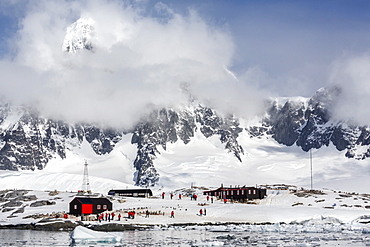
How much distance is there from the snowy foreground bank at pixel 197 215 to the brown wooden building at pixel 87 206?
7.49 feet

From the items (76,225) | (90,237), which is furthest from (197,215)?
(90,237)

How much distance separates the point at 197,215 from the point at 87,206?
1890cm

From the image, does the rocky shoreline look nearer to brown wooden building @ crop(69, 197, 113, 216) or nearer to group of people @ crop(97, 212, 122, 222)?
group of people @ crop(97, 212, 122, 222)

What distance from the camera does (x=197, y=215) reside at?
9900 cm

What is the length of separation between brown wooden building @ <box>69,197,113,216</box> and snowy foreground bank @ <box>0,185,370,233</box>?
89.9 inches

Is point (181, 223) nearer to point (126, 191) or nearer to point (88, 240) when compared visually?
point (88, 240)

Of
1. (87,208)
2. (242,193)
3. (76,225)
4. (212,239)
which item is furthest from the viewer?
(242,193)

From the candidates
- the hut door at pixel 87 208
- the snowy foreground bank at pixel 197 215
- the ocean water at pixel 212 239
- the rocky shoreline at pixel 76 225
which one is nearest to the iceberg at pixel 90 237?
the ocean water at pixel 212 239

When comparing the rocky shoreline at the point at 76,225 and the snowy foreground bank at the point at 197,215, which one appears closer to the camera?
the rocky shoreline at the point at 76,225

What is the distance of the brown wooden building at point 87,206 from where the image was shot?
328 feet

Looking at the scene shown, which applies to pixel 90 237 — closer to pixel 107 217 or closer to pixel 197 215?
pixel 107 217

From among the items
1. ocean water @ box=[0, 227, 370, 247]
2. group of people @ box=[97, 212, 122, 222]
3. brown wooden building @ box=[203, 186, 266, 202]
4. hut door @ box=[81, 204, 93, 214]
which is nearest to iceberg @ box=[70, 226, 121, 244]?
ocean water @ box=[0, 227, 370, 247]

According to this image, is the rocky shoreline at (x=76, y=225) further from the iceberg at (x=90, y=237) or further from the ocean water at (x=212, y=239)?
the iceberg at (x=90, y=237)

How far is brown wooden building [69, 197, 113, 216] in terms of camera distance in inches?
3932
